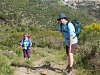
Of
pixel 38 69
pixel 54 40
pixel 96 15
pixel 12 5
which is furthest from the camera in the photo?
pixel 96 15

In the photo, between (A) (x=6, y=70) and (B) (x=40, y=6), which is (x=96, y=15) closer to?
(B) (x=40, y=6)

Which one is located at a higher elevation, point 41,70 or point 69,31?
point 69,31

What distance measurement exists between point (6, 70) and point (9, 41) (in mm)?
6617

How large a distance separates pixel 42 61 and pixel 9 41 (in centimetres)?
476

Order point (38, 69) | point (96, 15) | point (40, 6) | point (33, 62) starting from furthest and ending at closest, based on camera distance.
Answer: point (96, 15) < point (40, 6) < point (33, 62) < point (38, 69)

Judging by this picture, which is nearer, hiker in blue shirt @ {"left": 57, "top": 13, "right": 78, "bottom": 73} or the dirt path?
hiker in blue shirt @ {"left": 57, "top": 13, "right": 78, "bottom": 73}

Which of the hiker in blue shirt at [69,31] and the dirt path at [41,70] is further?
the dirt path at [41,70]

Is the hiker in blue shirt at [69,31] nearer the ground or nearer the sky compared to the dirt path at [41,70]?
nearer the sky

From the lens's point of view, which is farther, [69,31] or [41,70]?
[41,70]

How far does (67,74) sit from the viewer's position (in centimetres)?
722

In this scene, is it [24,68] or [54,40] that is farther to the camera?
[54,40]

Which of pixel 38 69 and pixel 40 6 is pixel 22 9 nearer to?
pixel 40 6

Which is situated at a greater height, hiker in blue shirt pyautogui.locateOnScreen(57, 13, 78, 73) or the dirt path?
hiker in blue shirt pyautogui.locateOnScreen(57, 13, 78, 73)

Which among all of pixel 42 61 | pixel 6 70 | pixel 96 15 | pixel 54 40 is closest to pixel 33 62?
pixel 42 61
